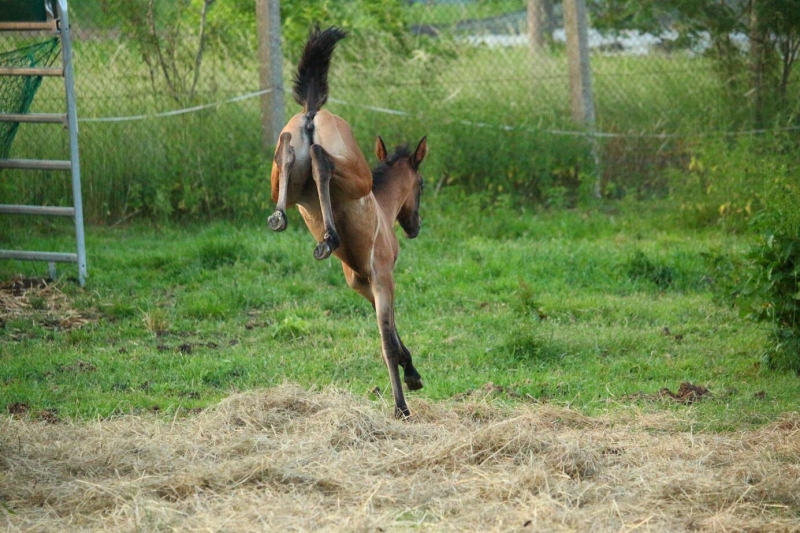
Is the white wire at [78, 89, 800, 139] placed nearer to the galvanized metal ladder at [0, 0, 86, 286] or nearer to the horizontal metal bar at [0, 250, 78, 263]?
the galvanized metal ladder at [0, 0, 86, 286]

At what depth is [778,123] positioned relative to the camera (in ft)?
41.7

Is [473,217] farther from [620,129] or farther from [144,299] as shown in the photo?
[144,299]

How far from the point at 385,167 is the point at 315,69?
1.15 meters

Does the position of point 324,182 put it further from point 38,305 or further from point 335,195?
point 38,305

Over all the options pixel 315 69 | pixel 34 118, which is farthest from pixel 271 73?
pixel 315 69

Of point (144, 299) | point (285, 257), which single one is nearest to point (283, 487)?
point (144, 299)

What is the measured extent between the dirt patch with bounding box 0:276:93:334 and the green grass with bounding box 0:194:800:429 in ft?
0.17

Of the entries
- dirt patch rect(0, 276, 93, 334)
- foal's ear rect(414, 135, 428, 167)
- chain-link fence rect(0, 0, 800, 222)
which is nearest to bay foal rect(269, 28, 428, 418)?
foal's ear rect(414, 135, 428, 167)

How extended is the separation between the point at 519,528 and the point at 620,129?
10.1 meters

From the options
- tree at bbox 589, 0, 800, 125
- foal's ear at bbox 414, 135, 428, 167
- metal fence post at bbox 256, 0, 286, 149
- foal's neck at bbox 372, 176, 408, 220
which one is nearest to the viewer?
foal's neck at bbox 372, 176, 408, 220

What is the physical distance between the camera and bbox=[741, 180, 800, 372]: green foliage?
6980 millimetres

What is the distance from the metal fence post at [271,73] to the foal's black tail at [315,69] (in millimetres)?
5936

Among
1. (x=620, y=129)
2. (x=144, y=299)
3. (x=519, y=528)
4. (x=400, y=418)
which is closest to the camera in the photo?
(x=519, y=528)

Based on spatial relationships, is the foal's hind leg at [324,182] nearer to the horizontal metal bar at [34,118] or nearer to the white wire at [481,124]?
the horizontal metal bar at [34,118]
